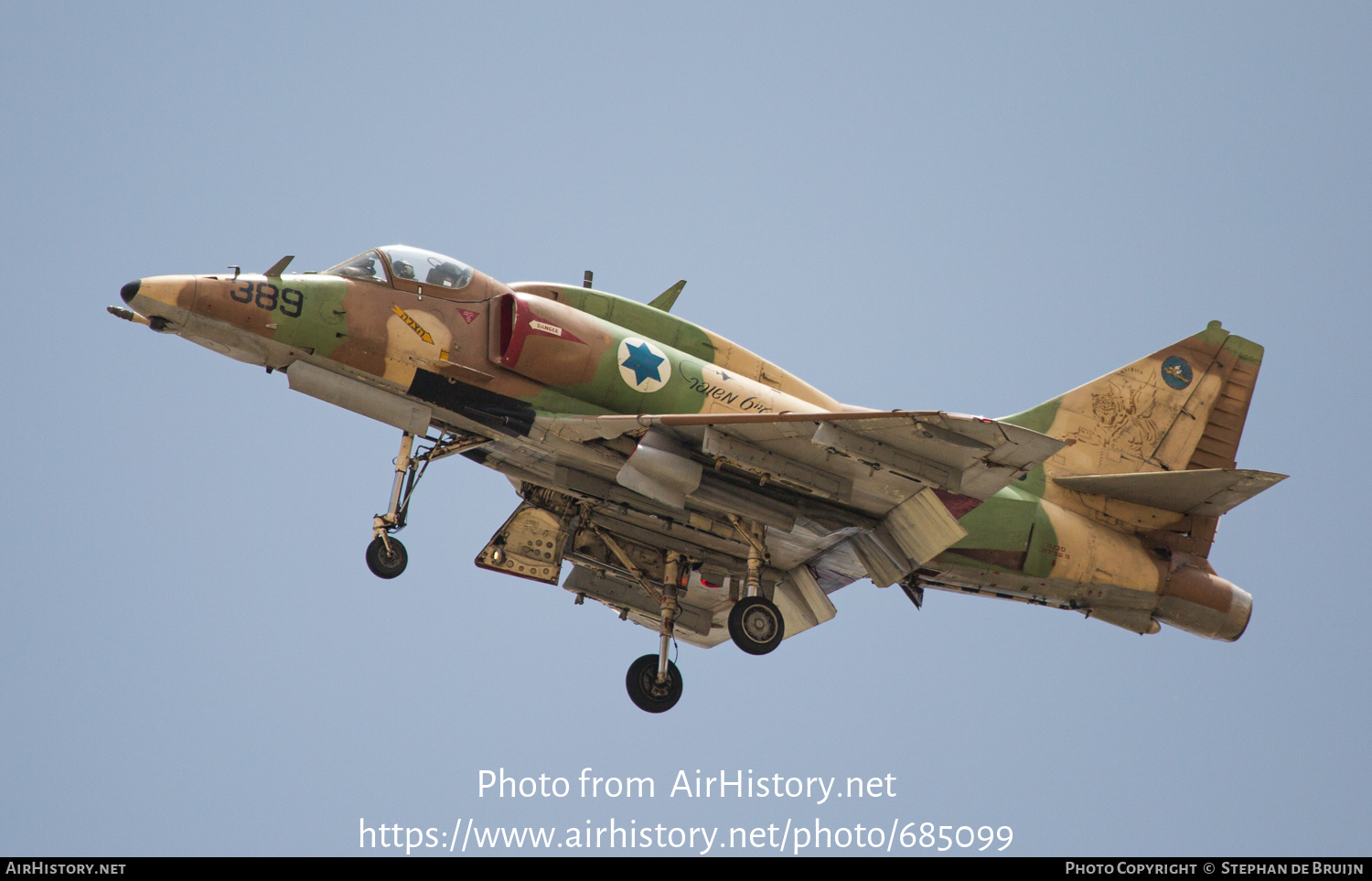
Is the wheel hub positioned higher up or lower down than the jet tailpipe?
lower down

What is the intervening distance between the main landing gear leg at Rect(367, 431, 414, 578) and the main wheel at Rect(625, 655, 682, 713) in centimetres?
429

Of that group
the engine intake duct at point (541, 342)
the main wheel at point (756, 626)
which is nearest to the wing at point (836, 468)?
the engine intake duct at point (541, 342)

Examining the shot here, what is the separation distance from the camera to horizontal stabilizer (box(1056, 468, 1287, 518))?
17062mm

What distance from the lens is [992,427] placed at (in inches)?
570

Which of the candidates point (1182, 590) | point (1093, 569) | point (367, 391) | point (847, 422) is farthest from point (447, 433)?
point (1182, 590)

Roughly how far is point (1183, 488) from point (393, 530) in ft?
32.2

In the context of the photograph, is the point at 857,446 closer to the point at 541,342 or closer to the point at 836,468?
the point at 836,468

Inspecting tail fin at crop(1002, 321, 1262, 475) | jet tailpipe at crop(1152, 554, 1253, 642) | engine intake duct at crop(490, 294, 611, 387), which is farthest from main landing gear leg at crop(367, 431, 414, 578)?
jet tailpipe at crop(1152, 554, 1253, 642)

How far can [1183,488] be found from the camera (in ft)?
57.6

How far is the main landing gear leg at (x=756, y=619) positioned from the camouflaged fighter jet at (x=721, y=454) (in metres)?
0.03

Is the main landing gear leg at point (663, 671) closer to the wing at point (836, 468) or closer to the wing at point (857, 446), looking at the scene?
the wing at point (836, 468)

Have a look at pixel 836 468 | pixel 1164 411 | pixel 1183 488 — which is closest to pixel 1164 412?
pixel 1164 411

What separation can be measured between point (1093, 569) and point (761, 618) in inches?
176

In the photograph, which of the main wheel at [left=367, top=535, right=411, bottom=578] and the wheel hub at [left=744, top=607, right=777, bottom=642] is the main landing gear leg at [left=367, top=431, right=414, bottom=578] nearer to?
the main wheel at [left=367, top=535, right=411, bottom=578]
